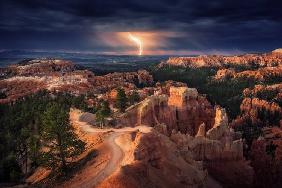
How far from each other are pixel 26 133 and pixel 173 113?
98.7 feet

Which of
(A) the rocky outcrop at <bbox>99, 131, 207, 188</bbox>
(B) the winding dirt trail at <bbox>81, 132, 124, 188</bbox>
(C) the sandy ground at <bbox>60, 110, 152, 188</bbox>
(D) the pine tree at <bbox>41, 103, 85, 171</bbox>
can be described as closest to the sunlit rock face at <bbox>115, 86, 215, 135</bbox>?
(C) the sandy ground at <bbox>60, 110, 152, 188</bbox>

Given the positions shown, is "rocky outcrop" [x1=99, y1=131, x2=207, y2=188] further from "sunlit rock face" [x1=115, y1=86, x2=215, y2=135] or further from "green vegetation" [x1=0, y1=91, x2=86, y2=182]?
"sunlit rock face" [x1=115, y1=86, x2=215, y2=135]

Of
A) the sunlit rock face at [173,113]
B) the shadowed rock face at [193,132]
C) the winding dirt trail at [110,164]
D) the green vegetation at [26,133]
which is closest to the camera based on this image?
the winding dirt trail at [110,164]

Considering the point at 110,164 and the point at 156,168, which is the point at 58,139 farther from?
the point at 156,168

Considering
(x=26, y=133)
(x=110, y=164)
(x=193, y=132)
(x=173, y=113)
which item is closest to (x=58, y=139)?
(x=110, y=164)

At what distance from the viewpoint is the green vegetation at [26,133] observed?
46.6 metres

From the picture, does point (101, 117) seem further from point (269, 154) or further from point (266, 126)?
point (266, 126)

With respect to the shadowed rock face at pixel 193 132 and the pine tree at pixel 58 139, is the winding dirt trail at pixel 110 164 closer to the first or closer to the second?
the shadowed rock face at pixel 193 132

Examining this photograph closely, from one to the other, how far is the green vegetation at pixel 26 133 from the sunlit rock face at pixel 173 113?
12717 millimetres

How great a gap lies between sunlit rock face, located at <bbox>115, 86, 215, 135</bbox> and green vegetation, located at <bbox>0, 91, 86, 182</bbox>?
12.7m

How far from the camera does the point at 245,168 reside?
62.1 meters

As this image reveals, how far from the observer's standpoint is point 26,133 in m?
79.6

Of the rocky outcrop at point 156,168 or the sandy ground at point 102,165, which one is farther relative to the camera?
the sandy ground at point 102,165


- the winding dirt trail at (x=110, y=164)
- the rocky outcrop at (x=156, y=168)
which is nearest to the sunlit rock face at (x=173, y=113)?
the winding dirt trail at (x=110, y=164)
